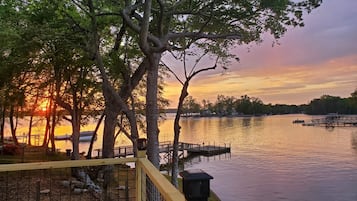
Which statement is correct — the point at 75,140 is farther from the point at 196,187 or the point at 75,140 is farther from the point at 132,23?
the point at 196,187

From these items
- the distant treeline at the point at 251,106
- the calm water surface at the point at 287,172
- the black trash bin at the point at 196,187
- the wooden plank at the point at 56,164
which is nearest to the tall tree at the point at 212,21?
the wooden plank at the point at 56,164

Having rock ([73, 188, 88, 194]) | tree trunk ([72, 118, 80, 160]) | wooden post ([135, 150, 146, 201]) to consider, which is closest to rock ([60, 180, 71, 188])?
rock ([73, 188, 88, 194])

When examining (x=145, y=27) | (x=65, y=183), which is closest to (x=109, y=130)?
(x=65, y=183)

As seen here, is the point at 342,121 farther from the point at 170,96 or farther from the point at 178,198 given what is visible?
the point at 178,198

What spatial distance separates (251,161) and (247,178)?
7.17 meters

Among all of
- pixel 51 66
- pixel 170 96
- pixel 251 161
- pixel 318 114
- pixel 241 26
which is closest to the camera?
pixel 241 26

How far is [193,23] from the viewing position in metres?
8.41

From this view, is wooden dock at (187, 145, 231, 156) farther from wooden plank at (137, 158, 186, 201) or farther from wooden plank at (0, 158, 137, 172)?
wooden plank at (137, 158, 186, 201)

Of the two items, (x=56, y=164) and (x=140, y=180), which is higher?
(x=56, y=164)

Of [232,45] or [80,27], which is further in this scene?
[232,45]

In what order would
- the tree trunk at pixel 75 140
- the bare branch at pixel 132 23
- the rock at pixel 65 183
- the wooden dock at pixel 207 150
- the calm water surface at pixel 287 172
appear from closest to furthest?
the bare branch at pixel 132 23, the rock at pixel 65 183, the tree trunk at pixel 75 140, the calm water surface at pixel 287 172, the wooden dock at pixel 207 150

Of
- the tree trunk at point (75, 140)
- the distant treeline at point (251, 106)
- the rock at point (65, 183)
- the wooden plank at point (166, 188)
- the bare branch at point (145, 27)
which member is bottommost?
the rock at point (65, 183)

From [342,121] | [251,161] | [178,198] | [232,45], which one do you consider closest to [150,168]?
[178,198]

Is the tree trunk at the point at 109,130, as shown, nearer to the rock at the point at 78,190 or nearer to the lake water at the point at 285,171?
the rock at the point at 78,190
